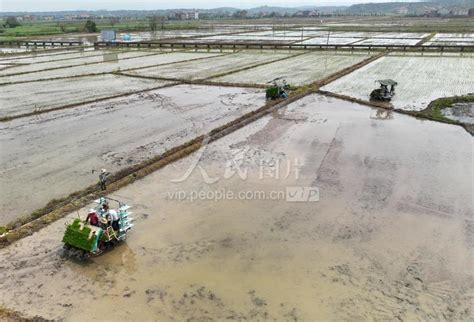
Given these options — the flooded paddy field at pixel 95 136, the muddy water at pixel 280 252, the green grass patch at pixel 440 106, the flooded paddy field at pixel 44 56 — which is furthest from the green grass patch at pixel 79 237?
the flooded paddy field at pixel 44 56

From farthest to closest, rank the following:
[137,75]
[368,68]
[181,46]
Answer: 1. [181,46]
2. [368,68]
3. [137,75]

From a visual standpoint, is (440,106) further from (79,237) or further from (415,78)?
(79,237)

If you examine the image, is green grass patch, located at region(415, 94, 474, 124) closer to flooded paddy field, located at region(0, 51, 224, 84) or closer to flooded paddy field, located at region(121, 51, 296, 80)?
flooded paddy field, located at region(121, 51, 296, 80)

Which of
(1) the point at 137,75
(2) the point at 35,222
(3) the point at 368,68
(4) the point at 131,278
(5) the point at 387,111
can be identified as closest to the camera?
(4) the point at 131,278

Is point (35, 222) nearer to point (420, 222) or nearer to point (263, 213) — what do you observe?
point (263, 213)

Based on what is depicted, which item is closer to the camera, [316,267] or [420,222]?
[316,267]

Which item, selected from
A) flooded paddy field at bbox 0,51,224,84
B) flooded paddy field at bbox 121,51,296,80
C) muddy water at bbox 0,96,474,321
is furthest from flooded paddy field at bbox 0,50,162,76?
muddy water at bbox 0,96,474,321

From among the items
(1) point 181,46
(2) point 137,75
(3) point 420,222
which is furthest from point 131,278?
(1) point 181,46
